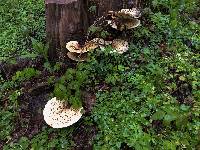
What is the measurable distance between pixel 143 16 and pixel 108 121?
2290 mm

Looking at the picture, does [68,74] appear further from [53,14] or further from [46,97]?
[53,14]

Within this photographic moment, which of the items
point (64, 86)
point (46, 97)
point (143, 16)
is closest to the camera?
point (64, 86)

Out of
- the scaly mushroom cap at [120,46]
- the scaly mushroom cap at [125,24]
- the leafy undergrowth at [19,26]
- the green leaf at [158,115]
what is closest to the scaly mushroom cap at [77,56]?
the scaly mushroom cap at [120,46]

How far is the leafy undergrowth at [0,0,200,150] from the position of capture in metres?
4.07

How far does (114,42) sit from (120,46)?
0.43 ft

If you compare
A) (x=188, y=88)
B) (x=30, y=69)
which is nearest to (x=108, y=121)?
(x=188, y=88)

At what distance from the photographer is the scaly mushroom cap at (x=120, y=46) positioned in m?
4.96

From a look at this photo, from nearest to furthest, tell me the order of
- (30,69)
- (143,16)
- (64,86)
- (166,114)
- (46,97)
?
1. (166,114)
2. (64,86)
3. (46,97)
4. (30,69)
5. (143,16)

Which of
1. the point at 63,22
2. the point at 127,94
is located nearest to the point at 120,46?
the point at 127,94

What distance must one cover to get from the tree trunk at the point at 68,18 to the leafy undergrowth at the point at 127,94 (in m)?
0.37

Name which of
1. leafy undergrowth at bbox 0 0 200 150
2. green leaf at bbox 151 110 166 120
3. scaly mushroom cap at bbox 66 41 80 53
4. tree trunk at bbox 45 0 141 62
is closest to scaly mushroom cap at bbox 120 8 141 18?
tree trunk at bbox 45 0 141 62

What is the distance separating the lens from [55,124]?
4.18 metres

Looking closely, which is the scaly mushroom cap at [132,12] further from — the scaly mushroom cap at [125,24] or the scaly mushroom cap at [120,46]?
the scaly mushroom cap at [120,46]

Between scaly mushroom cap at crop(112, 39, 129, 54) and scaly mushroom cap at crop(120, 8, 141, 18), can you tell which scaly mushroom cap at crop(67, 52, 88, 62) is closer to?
scaly mushroom cap at crop(112, 39, 129, 54)
